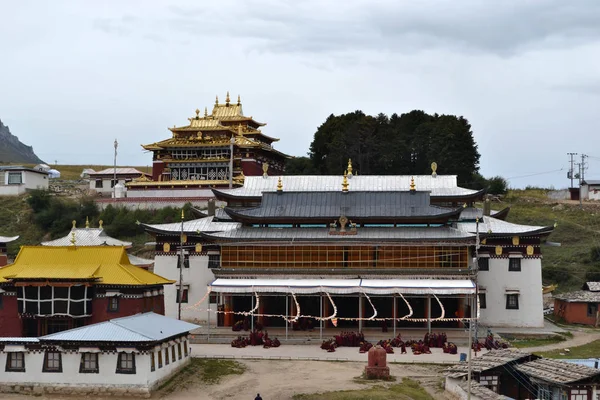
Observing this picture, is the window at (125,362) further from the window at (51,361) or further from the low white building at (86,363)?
the window at (51,361)

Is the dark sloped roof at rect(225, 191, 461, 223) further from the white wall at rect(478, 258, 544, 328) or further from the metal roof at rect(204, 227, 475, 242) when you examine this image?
the white wall at rect(478, 258, 544, 328)

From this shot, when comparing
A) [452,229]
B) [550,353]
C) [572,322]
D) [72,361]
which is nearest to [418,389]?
[550,353]

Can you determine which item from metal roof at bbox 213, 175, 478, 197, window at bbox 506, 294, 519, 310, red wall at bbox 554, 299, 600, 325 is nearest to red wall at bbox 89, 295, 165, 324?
metal roof at bbox 213, 175, 478, 197

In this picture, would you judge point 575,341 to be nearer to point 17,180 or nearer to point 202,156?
point 202,156

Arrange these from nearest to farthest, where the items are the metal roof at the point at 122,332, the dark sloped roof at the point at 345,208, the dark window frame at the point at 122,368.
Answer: the dark window frame at the point at 122,368 → the metal roof at the point at 122,332 → the dark sloped roof at the point at 345,208

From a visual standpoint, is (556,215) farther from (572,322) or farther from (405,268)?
(405,268)

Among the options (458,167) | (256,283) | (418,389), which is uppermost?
(458,167)

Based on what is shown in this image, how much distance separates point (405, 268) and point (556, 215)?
149ft

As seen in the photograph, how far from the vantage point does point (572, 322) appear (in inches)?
2544

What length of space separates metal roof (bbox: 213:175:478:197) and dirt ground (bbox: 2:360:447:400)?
73.7 ft

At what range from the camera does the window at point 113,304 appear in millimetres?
52875

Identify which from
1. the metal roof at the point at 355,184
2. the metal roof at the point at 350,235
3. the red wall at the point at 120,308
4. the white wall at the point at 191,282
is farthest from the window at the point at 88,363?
the metal roof at the point at 355,184

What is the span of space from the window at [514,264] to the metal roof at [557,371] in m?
22.0

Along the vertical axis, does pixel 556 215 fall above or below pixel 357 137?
below
